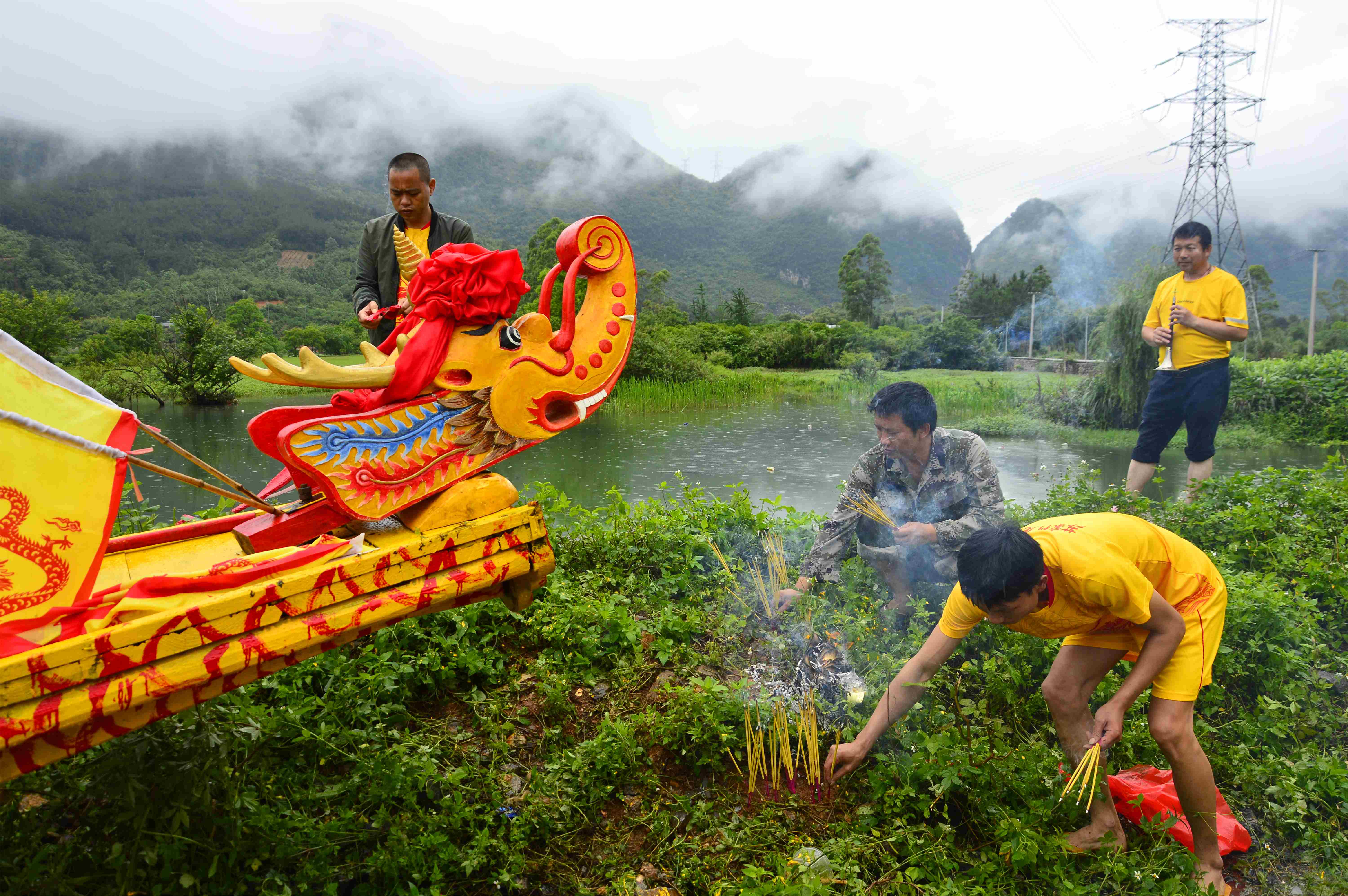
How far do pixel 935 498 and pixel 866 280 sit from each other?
10917 mm

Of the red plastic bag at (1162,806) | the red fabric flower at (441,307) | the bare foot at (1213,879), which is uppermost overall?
the red fabric flower at (441,307)

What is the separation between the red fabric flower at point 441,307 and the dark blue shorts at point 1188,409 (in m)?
4.58

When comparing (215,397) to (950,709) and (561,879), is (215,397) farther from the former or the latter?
(950,709)

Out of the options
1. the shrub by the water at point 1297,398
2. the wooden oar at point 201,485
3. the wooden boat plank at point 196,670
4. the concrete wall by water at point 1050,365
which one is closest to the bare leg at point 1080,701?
the wooden boat plank at point 196,670

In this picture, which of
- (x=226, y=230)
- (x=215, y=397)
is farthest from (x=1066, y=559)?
(x=226, y=230)

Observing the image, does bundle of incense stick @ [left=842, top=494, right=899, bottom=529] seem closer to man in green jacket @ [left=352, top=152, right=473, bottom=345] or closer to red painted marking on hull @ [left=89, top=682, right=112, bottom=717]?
man in green jacket @ [left=352, top=152, right=473, bottom=345]

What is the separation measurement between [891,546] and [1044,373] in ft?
26.6

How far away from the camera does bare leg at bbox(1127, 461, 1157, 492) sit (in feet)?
15.5

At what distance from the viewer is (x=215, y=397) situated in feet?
20.6

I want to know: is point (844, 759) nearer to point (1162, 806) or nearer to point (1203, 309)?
point (1162, 806)

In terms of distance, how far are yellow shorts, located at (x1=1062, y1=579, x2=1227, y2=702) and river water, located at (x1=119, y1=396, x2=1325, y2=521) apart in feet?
6.28

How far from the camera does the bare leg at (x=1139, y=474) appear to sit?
4.72 metres

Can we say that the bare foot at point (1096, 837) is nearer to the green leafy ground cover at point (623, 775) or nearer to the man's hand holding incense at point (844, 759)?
the green leafy ground cover at point (623, 775)

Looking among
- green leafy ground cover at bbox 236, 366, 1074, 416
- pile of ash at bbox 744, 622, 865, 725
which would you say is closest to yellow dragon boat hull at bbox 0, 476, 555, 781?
pile of ash at bbox 744, 622, 865, 725
